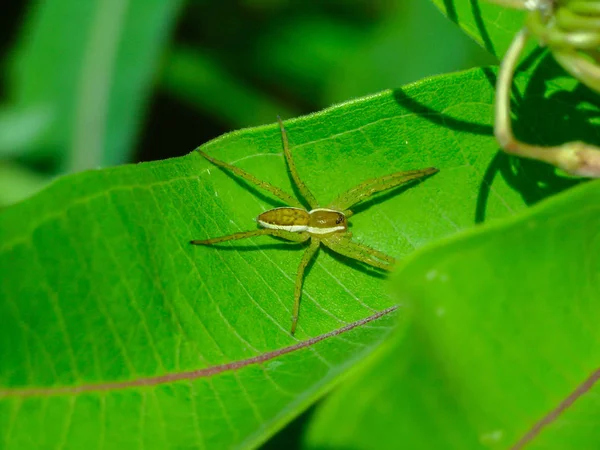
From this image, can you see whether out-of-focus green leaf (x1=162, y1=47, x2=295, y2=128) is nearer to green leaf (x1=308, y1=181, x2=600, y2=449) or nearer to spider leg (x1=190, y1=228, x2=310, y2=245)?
spider leg (x1=190, y1=228, x2=310, y2=245)

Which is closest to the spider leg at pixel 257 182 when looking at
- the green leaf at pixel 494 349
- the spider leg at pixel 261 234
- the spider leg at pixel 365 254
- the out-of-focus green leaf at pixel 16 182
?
the spider leg at pixel 261 234

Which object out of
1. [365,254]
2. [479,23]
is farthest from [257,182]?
[479,23]

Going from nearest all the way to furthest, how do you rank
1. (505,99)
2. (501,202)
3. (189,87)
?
(505,99) → (501,202) → (189,87)

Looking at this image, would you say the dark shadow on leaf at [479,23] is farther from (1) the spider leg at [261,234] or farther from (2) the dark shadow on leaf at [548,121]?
(1) the spider leg at [261,234]

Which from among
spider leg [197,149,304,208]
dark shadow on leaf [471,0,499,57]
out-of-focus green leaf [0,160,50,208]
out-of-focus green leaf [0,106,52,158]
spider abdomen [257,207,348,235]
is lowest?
out-of-focus green leaf [0,160,50,208]

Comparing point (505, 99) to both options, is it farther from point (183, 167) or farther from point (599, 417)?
point (183, 167)

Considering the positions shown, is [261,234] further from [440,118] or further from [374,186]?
[440,118]

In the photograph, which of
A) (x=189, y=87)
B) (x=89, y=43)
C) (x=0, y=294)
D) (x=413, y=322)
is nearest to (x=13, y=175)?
(x=89, y=43)

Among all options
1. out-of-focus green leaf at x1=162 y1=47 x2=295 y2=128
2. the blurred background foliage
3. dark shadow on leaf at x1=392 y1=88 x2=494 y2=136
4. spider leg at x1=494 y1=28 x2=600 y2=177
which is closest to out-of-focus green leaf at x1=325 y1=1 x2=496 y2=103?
the blurred background foliage
